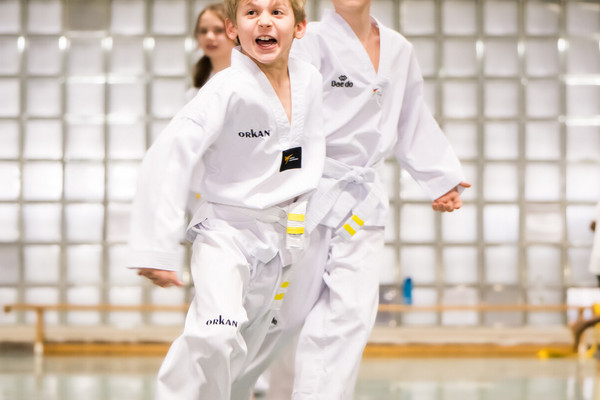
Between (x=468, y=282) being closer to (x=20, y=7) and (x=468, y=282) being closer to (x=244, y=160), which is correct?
(x=20, y=7)

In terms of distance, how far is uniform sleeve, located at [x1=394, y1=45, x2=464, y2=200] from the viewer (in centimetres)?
271

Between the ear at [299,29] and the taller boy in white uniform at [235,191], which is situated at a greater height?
the ear at [299,29]

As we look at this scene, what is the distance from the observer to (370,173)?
8.39ft

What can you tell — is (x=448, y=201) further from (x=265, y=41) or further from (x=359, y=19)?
(x=265, y=41)

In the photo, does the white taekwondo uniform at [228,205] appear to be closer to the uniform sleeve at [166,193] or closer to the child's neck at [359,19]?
the uniform sleeve at [166,193]

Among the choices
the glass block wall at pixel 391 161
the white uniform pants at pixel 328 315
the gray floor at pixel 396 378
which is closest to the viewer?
the white uniform pants at pixel 328 315

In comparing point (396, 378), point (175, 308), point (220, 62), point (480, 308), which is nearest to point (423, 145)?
point (220, 62)

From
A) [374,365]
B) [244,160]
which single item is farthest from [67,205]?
[244,160]

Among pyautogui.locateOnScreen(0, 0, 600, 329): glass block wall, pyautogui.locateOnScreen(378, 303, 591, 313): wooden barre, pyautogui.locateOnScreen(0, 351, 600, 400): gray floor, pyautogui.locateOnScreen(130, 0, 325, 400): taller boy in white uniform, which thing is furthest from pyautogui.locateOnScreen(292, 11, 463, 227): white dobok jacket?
pyautogui.locateOnScreen(0, 0, 600, 329): glass block wall

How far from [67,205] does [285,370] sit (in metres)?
4.49

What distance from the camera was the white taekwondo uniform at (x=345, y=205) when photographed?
2.39 m

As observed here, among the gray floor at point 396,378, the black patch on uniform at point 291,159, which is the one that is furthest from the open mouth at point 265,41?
the gray floor at point 396,378

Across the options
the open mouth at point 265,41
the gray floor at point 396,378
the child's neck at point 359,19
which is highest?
the child's neck at point 359,19

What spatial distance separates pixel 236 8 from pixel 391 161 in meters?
4.65
